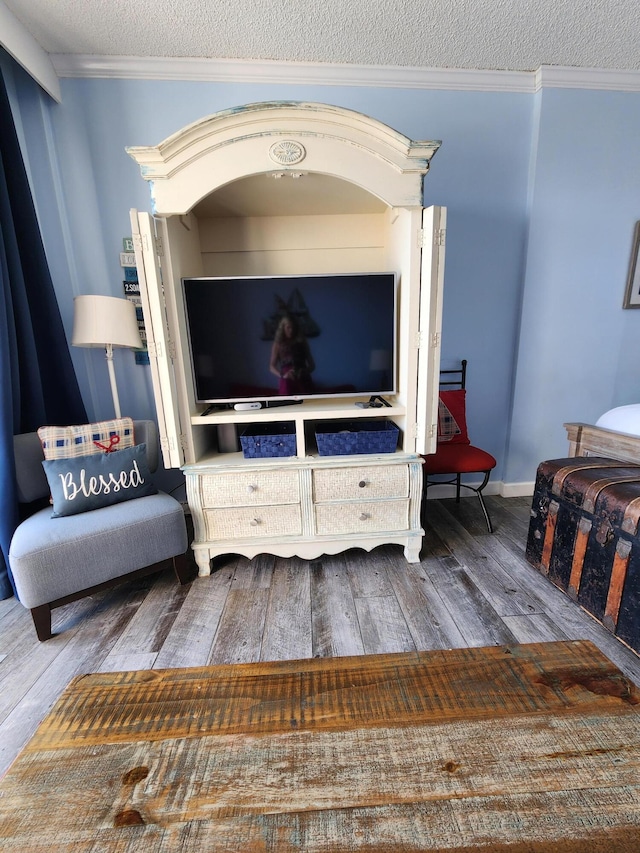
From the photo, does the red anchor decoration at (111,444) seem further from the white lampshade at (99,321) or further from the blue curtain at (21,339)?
the white lampshade at (99,321)

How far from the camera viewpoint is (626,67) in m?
2.06

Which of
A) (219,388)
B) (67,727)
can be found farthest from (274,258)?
(67,727)

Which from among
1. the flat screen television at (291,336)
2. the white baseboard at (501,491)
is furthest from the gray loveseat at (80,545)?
the white baseboard at (501,491)

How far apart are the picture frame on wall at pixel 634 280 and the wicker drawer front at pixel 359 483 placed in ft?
6.64

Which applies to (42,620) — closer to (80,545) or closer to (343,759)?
(80,545)

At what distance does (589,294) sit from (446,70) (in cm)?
160

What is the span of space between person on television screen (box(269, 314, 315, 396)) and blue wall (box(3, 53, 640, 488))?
3.29 ft

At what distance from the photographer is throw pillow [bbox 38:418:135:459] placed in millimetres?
1614

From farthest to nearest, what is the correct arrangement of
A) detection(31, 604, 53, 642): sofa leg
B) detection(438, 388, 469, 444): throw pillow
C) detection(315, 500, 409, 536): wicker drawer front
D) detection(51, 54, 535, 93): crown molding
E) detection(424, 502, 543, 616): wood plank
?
detection(438, 388, 469, 444): throw pillow, detection(51, 54, 535, 93): crown molding, detection(315, 500, 409, 536): wicker drawer front, detection(424, 502, 543, 616): wood plank, detection(31, 604, 53, 642): sofa leg

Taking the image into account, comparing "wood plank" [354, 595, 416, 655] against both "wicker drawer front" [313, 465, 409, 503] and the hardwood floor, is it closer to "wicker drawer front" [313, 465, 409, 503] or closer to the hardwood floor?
the hardwood floor

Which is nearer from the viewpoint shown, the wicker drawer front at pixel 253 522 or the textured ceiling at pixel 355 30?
the textured ceiling at pixel 355 30

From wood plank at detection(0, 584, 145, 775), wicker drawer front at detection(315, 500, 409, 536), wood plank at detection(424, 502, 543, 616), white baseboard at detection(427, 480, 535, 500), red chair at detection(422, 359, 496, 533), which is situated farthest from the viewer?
white baseboard at detection(427, 480, 535, 500)

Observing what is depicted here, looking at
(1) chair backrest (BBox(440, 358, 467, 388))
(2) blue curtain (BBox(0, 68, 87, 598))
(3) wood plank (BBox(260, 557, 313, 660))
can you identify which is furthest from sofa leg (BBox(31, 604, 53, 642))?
(1) chair backrest (BBox(440, 358, 467, 388))

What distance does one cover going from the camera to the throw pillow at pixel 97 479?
157 cm
